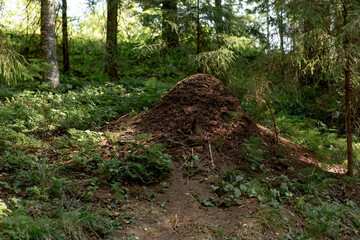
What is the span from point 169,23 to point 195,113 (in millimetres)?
3494

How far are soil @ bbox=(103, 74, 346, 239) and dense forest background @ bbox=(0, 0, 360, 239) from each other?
315 mm

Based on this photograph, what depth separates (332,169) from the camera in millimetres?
6652

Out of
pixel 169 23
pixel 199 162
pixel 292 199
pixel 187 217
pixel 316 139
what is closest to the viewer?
pixel 187 217

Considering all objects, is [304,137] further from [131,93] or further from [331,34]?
[131,93]

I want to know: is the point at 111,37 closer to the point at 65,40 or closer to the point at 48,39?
the point at 65,40

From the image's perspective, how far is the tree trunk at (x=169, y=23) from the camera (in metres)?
8.48

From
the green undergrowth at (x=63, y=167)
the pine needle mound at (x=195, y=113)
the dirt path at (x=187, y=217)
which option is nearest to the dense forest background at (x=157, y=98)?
the green undergrowth at (x=63, y=167)

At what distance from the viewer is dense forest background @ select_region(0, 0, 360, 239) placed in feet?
12.4

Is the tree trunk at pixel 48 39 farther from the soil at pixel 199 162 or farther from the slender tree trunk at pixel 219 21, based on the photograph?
the slender tree trunk at pixel 219 21

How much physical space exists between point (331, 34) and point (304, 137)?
10.1 feet

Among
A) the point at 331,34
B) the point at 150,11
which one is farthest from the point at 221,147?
the point at 150,11

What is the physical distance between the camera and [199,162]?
5.14 m

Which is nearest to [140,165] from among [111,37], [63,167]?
[63,167]

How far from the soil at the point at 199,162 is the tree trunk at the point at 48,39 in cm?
303
